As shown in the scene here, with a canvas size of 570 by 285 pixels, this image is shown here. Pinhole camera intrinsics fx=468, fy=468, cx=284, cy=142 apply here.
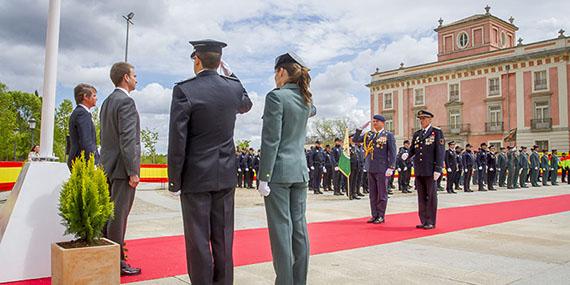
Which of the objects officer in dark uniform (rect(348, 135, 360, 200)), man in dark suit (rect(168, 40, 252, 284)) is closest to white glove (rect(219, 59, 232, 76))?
man in dark suit (rect(168, 40, 252, 284))

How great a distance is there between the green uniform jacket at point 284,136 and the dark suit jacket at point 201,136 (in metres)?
0.29

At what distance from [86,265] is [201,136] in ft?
4.21

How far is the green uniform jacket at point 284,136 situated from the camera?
372 centimetres

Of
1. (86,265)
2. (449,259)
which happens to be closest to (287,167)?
(86,265)

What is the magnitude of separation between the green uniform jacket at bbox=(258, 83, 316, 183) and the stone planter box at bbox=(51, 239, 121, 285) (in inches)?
51.5

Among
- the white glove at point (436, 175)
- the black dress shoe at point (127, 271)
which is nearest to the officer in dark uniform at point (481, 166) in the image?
the white glove at point (436, 175)

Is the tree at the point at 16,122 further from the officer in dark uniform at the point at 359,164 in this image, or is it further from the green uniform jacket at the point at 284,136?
the green uniform jacket at the point at 284,136

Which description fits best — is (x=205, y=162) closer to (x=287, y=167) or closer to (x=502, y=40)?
(x=287, y=167)

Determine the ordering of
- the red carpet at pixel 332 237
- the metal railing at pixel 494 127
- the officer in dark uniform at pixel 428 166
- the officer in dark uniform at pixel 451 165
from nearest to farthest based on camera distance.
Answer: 1. the red carpet at pixel 332 237
2. the officer in dark uniform at pixel 428 166
3. the officer in dark uniform at pixel 451 165
4. the metal railing at pixel 494 127

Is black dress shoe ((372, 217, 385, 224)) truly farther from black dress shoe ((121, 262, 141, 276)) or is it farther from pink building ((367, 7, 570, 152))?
pink building ((367, 7, 570, 152))

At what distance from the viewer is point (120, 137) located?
4.42m

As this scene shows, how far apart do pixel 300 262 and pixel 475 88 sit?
43908mm

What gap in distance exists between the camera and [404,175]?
62.5 ft

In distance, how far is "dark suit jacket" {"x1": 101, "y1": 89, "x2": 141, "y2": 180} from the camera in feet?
14.4
